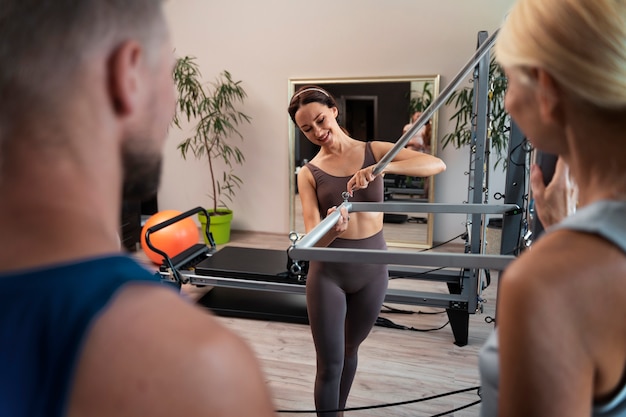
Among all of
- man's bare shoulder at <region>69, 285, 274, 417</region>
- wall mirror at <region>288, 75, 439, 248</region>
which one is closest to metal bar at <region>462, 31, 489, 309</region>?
wall mirror at <region>288, 75, 439, 248</region>

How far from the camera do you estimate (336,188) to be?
170cm

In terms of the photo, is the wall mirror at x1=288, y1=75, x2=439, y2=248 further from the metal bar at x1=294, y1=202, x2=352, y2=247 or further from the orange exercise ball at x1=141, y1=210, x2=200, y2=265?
the metal bar at x1=294, y1=202, x2=352, y2=247

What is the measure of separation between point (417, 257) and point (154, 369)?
0.66 m

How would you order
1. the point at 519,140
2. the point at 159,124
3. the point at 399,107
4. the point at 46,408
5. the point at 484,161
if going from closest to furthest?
the point at 46,408, the point at 159,124, the point at 519,140, the point at 484,161, the point at 399,107

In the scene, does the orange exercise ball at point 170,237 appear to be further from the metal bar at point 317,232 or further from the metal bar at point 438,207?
the metal bar at point 317,232

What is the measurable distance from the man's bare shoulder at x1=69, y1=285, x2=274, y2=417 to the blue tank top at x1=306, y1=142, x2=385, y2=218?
136cm

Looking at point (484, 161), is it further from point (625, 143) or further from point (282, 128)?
point (282, 128)

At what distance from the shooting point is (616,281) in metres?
0.48

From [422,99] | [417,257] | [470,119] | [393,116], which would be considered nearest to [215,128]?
[393,116]

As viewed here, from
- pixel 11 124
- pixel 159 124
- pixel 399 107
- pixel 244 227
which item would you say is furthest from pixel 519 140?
pixel 244 227

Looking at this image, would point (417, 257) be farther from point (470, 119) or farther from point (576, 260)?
point (470, 119)

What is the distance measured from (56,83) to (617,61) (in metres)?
0.58

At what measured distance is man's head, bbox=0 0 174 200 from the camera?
39cm

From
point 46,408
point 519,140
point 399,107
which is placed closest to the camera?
point 46,408
